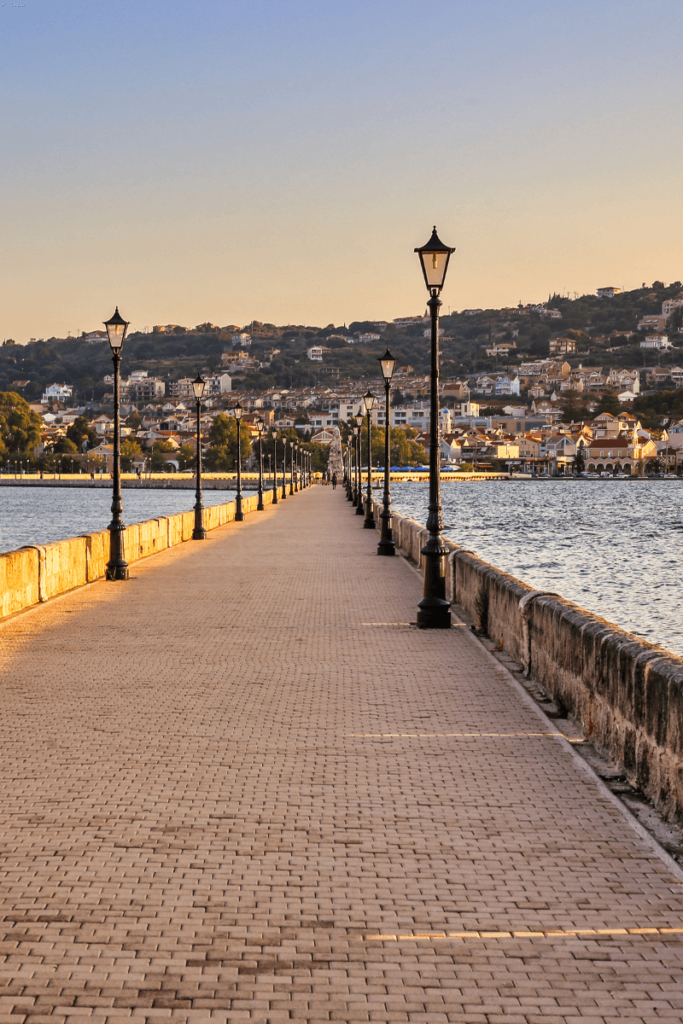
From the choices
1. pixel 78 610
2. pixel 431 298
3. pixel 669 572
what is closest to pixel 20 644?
pixel 78 610

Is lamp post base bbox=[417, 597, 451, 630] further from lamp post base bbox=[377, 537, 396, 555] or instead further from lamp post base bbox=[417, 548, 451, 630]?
lamp post base bbox=[377, 537, 396, 555]

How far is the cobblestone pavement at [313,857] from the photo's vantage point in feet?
13.4

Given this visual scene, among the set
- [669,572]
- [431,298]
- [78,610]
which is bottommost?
[669,572]

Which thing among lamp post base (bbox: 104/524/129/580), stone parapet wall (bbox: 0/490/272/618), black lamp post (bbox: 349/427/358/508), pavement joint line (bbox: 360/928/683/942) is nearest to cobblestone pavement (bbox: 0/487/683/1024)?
pavement joint line (bbox: 360/928/683/942)

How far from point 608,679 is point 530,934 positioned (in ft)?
10.5

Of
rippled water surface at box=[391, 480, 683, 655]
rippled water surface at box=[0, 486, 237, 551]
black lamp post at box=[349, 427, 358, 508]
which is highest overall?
black lamp post at box=[349, 427, 358, 508]

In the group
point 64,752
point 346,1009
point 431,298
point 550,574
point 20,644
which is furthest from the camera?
point 550,574

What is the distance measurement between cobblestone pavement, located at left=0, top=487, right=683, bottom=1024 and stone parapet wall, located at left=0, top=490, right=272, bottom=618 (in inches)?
160

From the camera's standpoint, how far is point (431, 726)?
8.25 meters

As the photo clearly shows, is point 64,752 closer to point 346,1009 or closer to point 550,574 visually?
point 346,1009

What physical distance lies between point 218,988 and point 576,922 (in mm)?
1528

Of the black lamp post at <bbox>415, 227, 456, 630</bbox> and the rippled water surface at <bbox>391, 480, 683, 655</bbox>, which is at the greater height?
the black lamp post at <bbox>415, 227, 456, 630</bbox>

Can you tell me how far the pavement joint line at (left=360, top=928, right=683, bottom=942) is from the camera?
449 cm

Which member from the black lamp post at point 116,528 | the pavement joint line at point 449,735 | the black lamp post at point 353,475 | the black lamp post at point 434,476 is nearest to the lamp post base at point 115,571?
the black lamp post at point 116,528
